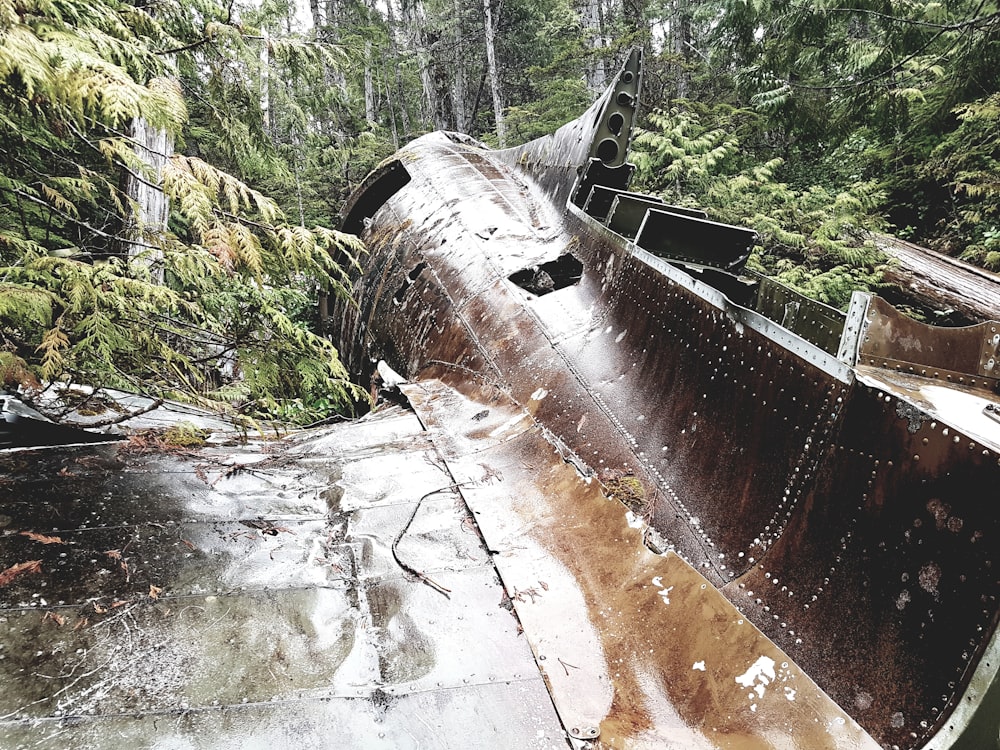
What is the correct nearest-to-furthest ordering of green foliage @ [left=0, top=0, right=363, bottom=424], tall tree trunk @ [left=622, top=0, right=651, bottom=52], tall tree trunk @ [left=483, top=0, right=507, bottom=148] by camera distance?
green foliage @ [left=0, top=0, right=363, bottom=424] → tall tree trunk @ [left=483, top=0, right=507, bottom=148] → tall tree trunk @ [left=622, top=0, right=651, bottom=52]

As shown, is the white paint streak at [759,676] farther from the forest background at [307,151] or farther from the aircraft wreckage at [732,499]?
the forest background at [307,151]

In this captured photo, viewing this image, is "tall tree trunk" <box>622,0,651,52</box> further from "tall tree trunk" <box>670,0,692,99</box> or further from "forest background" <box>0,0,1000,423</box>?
"tall tree trunk" <box>670,0,692,99</box>

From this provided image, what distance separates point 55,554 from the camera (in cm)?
238

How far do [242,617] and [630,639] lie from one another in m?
1.61

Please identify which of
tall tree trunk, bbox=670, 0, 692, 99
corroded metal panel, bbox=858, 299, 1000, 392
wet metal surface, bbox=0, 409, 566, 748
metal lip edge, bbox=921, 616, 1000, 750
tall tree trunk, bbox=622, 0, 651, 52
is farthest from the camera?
tall tree trunk, bbox=622, 0, 651, 52

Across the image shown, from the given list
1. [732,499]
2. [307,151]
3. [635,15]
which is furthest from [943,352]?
[635,15]

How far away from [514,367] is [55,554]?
3279mm

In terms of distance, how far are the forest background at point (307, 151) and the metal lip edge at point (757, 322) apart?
2065 mm

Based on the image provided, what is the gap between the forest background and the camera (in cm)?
282

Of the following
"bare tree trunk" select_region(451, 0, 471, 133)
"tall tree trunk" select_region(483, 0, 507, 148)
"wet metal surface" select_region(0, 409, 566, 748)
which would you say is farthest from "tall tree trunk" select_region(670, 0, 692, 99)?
"wet metal surface" select_region(0, 409, 566, 748)

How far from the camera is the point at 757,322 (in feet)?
9.34

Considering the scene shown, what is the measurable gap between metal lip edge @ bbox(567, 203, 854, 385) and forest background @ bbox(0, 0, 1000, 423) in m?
2.06

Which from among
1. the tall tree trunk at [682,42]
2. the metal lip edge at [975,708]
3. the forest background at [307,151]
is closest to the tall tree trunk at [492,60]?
the forest background at [307,151]

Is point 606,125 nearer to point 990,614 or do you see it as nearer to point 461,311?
point 461,311
